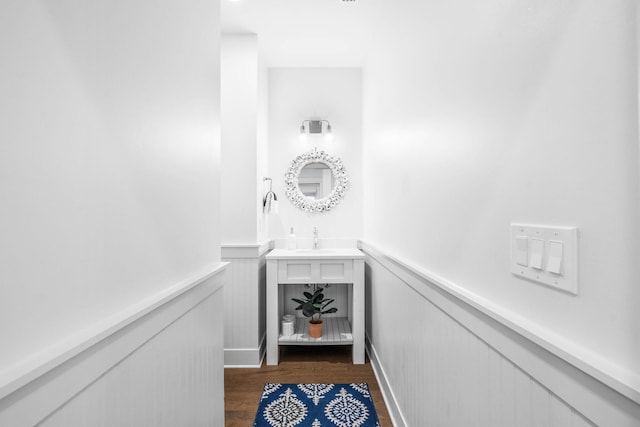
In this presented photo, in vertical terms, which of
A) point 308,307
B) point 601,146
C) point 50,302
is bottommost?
point 308,307

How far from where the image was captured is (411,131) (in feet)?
5.26

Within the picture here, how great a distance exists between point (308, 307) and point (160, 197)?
195 cm

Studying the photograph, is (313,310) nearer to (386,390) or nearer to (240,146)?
(386,390)

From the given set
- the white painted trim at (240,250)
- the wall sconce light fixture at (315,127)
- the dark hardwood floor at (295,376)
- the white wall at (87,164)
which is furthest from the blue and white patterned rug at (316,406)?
the wall sconce light fixture at (315,127)

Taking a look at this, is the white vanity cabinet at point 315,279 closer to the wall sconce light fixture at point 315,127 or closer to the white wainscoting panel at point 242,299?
the white wainscoting panel at point 242,299

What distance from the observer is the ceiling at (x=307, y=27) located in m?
2.18

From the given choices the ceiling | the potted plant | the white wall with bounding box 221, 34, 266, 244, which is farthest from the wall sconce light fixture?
the potted plant

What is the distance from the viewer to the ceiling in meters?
2.18

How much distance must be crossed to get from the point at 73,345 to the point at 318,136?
279cm

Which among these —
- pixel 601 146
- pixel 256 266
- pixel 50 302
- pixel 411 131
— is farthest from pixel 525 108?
pixel 256 266

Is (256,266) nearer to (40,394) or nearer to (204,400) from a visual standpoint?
(204,400)

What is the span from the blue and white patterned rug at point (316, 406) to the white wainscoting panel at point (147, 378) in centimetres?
50

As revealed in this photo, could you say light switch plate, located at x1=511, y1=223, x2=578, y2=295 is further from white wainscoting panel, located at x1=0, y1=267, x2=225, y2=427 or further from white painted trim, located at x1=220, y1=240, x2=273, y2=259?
white painted trim, located at x1=220, y1=240, x2=273, y2=259

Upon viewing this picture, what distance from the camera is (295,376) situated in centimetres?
239
